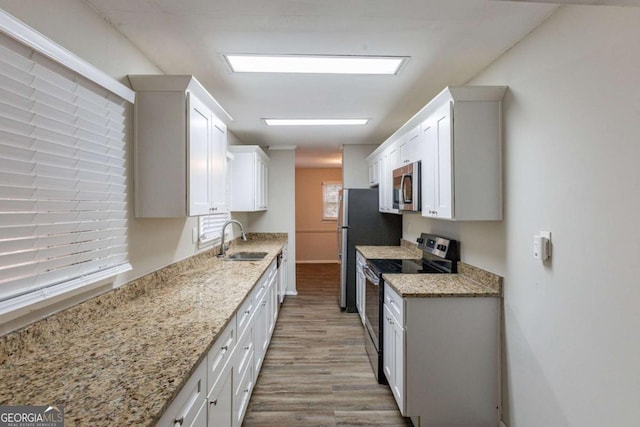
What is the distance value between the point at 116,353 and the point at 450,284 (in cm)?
201

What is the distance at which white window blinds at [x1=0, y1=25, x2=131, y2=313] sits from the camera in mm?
1099

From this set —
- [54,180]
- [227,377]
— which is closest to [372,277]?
[227,377]

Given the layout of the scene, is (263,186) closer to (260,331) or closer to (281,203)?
(281,203)

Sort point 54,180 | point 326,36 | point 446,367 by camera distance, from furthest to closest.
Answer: point 446,367, point 326,36, point 54,180

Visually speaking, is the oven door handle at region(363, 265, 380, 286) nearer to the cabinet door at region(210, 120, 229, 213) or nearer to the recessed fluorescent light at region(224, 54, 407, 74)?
the cabinet door at region(210, 120, 229, 213)

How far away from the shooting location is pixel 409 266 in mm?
2957

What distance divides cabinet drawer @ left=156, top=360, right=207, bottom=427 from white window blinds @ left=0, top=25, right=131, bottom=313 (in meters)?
0.65

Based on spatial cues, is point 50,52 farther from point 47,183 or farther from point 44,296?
point 44,296

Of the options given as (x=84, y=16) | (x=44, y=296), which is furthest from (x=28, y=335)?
(x=84, y=16)

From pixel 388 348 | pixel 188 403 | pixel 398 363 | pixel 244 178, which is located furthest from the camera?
pixel 244 178

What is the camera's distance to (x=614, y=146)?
1319mm

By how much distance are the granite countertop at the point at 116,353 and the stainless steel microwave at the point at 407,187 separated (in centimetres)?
162

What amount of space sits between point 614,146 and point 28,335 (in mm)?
2435

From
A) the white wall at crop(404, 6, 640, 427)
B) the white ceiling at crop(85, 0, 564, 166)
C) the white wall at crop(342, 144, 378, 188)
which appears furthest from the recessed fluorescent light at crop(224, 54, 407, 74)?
the white wall at crop(342, 144, 378, 188)
